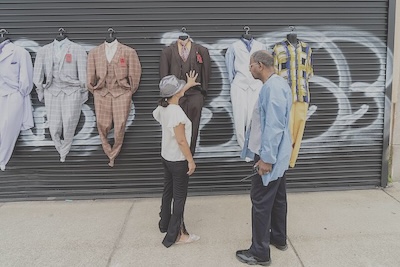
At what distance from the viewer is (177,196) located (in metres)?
3.18

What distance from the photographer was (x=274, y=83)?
2.69m

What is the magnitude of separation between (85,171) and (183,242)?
5.92 feet

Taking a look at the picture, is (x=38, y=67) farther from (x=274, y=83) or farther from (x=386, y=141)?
(x=386, y=141)

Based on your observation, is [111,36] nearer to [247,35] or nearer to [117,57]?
[117,57]

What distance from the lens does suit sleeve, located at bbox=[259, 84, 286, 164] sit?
265 centimetres

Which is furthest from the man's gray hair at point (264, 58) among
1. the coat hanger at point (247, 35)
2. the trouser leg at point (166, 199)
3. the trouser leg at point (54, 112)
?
the trouser leg at point (54, 112)

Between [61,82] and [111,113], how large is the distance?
685 mm

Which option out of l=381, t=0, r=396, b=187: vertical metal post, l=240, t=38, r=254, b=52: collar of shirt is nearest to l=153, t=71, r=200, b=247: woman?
l=240, t=38, r=254, b=52: collar of shirt

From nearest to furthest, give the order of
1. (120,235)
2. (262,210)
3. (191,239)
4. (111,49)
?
(262,210) → (191,239) → (120,235) → (111,49)

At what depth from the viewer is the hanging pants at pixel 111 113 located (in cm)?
412

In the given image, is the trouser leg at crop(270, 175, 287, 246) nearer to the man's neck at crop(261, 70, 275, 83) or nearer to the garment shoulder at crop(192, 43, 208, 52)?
the man's neck at crop(261, 70, 275, 83)

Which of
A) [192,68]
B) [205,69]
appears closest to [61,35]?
[192,68]

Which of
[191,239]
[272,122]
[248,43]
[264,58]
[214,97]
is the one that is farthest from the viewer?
[214,97]

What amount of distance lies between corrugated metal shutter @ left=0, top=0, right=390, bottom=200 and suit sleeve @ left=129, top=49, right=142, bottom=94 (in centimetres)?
15
